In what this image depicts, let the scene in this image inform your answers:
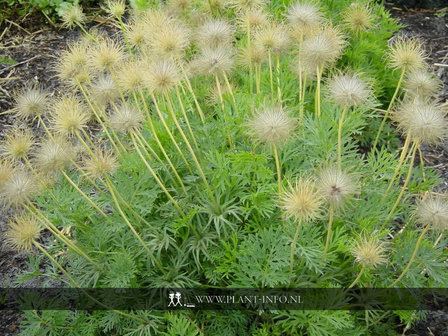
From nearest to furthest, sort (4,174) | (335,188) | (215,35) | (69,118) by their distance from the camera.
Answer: (335,188)
(4,174)
(69,118)
(215,35)

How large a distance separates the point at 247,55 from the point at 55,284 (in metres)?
1.63

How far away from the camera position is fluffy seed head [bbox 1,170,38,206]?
1.96 meters

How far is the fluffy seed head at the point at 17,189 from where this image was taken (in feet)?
6.45

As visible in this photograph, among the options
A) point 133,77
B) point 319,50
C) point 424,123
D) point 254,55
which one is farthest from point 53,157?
point 424,123

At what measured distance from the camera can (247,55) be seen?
8.38 feet

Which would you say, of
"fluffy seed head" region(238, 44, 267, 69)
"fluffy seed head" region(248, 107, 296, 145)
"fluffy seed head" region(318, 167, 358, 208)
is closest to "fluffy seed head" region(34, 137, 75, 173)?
"fluffy seed head" region(248, 107, 296, 145)

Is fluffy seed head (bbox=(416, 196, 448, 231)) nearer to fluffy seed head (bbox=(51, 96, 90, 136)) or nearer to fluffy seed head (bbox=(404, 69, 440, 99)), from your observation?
fluffy seed head (bbox=(404, 69, 440, 99))

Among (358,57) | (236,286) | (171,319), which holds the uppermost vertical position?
(358,57)

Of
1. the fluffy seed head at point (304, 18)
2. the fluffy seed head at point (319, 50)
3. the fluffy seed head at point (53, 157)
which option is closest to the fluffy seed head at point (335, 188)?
the fluffy seed head at point (319, 50)

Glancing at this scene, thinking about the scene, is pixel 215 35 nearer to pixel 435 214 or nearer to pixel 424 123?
pixel 424 123

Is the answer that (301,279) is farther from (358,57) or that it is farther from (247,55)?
(358,57)

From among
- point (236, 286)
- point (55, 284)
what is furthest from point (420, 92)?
point (55, 284)

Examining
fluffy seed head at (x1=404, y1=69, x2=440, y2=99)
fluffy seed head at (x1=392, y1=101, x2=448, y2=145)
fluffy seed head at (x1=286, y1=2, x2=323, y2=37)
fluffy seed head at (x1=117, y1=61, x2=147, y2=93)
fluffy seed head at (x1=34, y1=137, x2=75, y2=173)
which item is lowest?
fluffy seed head at (x1=34, y1=137, x2=75, y2=173)

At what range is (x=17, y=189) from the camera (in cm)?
197
